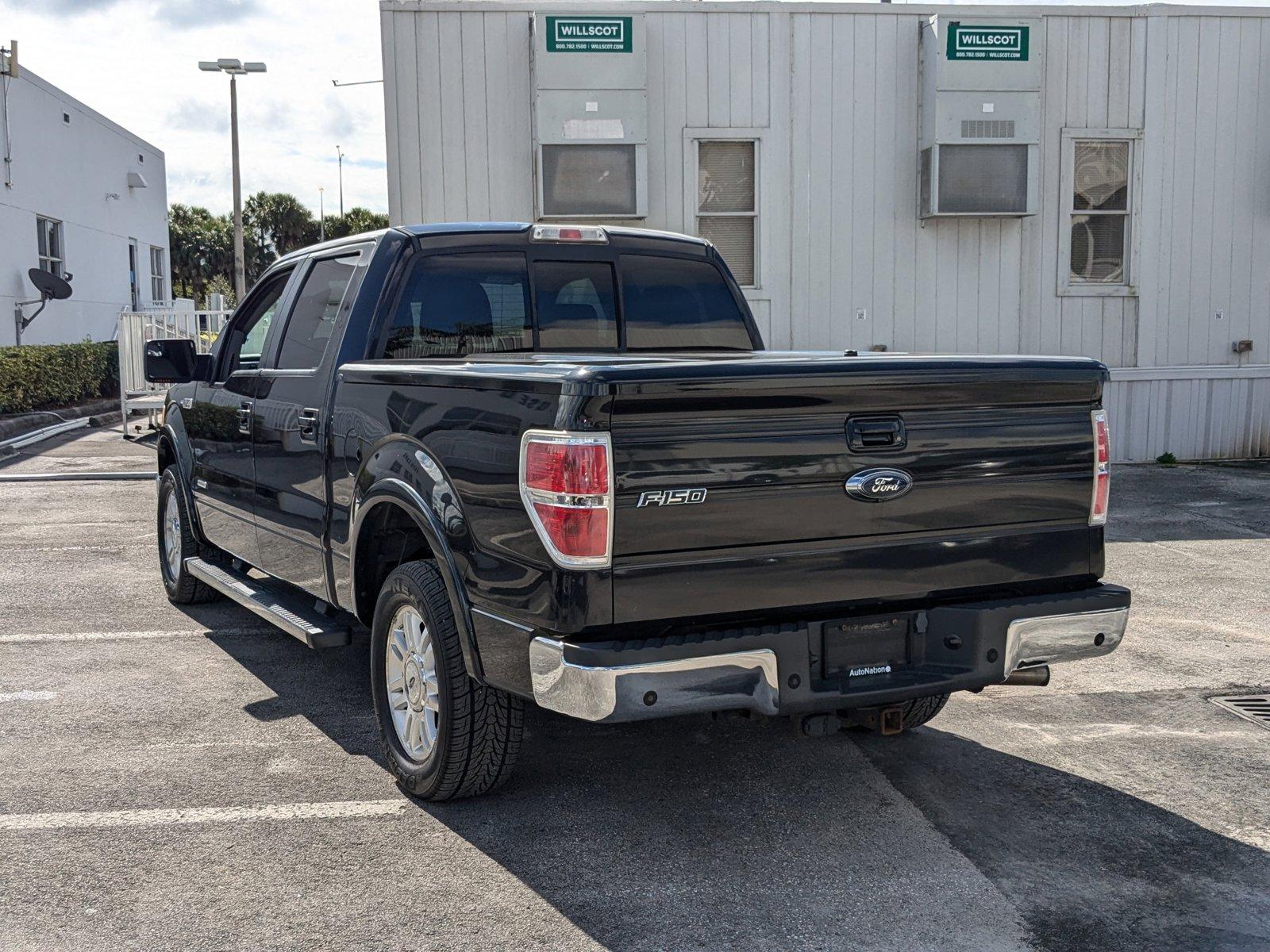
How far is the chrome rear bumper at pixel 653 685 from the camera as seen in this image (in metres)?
3.38

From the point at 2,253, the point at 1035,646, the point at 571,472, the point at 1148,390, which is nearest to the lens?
the point at 571,472

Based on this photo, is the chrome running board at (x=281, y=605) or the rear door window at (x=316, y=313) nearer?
the chrome running board at (x=281, y=605)

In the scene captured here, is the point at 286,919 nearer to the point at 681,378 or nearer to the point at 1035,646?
the point at 681,378

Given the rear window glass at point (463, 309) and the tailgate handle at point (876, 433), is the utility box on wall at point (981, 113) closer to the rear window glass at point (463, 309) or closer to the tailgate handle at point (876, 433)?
the rear window glass at point (463, 309)

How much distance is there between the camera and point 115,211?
27188 mm

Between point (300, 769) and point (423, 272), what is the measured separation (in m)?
1.96

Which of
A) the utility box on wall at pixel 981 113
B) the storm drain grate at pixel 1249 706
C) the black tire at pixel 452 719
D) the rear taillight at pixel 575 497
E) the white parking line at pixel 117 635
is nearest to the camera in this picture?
the rear taillight at pixel 575 497

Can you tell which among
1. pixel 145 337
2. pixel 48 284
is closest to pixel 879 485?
pixel 145 337

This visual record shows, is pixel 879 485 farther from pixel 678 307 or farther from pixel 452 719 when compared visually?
pixel 678 307

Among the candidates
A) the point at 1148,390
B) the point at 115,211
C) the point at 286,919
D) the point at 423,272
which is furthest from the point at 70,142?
the point at 286,919

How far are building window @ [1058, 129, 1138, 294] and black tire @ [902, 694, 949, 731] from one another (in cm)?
894

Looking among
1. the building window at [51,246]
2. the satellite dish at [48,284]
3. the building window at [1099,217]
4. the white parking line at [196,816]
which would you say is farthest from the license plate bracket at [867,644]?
the building window at [51,246]

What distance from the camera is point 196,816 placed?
4.16 m

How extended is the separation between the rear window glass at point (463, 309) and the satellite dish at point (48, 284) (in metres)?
18.4
